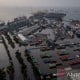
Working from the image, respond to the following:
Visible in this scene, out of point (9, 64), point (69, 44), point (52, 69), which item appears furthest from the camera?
point (69, 44)

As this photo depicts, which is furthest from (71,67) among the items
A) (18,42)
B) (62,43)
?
(18,42)

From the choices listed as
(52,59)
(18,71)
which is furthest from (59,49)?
(18,71)

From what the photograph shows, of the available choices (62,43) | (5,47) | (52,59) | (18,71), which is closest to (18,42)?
(5,47)

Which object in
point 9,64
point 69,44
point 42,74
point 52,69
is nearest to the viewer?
point 42,74

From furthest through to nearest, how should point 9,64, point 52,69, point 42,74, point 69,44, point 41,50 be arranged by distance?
point 69,44 → point 41,50 → point 9,64 → point 52,69 → point 42,74

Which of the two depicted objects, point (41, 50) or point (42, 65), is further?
point (41, 50)

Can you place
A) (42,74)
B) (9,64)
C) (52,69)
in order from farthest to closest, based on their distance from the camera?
(9,64)
(52,69)
(42,74)

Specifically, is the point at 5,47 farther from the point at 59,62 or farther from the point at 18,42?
the point at 59,62

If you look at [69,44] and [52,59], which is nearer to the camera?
[52,59]

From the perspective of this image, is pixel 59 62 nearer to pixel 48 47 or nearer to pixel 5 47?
pixel 48 47
